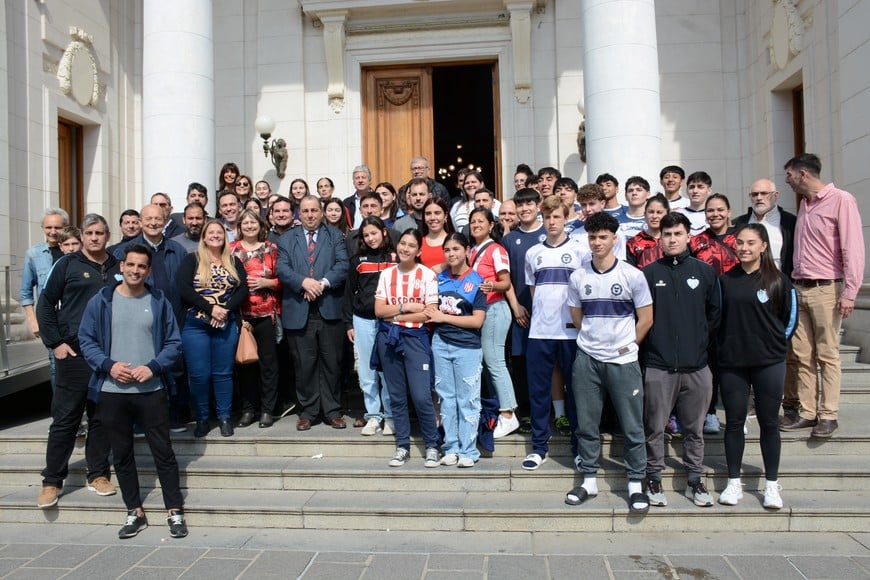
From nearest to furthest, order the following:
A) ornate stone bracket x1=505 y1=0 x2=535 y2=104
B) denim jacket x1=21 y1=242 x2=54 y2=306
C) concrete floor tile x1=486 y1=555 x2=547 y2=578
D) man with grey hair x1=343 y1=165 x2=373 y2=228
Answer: concrete floor tile x1=486 y1=555 x2=547 y2=578 < denim jacket x1=21 y1=242 x2=54 y2=306 < man with grey hair x1=343 y1=165 x2=373 y2=228 < ornate stone bracket x1=505 y1=0 x2=535 y2=104

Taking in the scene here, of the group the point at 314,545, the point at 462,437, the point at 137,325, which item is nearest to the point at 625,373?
the point at 462,437

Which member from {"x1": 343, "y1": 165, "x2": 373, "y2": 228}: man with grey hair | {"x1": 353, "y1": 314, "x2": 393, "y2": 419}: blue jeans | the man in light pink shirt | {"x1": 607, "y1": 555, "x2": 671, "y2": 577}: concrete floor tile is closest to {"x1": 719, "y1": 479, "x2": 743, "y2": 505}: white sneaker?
{"x1": 607, "y1": 555, "x2": 671, "y2": 577}: concrete floor tile

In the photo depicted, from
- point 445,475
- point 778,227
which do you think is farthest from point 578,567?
point 778,227

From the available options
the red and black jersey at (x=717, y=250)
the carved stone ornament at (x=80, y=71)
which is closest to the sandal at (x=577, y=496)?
the red and black jersey at (x=717, y=250)

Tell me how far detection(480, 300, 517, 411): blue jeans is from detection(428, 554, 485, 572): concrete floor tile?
1.52 meters

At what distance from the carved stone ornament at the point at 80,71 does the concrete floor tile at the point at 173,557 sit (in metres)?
8.41

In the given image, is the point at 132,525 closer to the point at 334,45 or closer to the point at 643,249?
the point at 643,249

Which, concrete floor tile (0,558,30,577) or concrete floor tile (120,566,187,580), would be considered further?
concrete floor tile (0,558,30,577)

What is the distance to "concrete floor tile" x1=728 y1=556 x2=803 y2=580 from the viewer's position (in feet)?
12.7

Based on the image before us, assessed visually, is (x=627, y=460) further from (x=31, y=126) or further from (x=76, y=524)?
(x=31, y=126)

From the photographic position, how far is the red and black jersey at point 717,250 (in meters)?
5.27

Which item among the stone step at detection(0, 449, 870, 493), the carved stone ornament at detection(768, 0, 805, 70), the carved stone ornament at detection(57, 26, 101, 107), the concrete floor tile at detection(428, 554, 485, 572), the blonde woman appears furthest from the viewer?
the carved stone ornament at detection(57, 26, 101, 107)

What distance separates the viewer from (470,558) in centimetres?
427

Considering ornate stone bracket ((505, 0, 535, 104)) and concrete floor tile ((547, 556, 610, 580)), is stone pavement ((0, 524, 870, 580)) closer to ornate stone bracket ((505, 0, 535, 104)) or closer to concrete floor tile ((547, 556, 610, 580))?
concrete floor tile ((547, 556, 610, 580))
